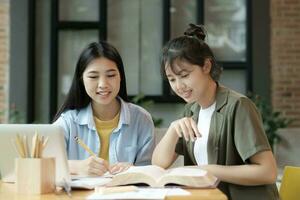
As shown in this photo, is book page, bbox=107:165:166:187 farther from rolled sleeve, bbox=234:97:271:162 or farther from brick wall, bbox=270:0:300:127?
brick wall, bbox=270:0:300:127

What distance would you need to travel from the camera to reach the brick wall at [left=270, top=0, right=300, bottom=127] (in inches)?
234

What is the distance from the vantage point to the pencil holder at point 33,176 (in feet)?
5.93

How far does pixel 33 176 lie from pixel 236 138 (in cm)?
73

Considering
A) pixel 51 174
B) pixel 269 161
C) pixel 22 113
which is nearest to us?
pixel 51 174

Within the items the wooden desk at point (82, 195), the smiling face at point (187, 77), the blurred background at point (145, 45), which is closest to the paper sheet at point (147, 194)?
the wooden desk at point (82, 195)

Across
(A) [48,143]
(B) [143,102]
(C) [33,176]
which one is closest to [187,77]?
(A) [48,143]

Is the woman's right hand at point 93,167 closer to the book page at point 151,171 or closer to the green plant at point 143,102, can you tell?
the book page at point 151,171

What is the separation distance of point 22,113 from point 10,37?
2.55 ft

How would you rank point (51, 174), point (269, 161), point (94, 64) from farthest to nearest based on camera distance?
1. point (94, 64)
2. point (269, 161)
3. point (51, 174)

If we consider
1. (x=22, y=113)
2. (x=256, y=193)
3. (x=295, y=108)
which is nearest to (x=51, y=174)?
(x=256, y=193)

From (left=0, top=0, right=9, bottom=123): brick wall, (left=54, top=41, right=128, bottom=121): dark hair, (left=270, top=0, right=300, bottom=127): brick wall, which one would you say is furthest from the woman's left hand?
(left=270, top=0, right=300, bottom=127): brick wall

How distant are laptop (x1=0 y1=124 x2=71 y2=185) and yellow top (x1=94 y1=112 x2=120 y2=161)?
0.64 m

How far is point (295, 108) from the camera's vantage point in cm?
598

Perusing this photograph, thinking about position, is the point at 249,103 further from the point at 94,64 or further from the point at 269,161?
the point at 94,64
